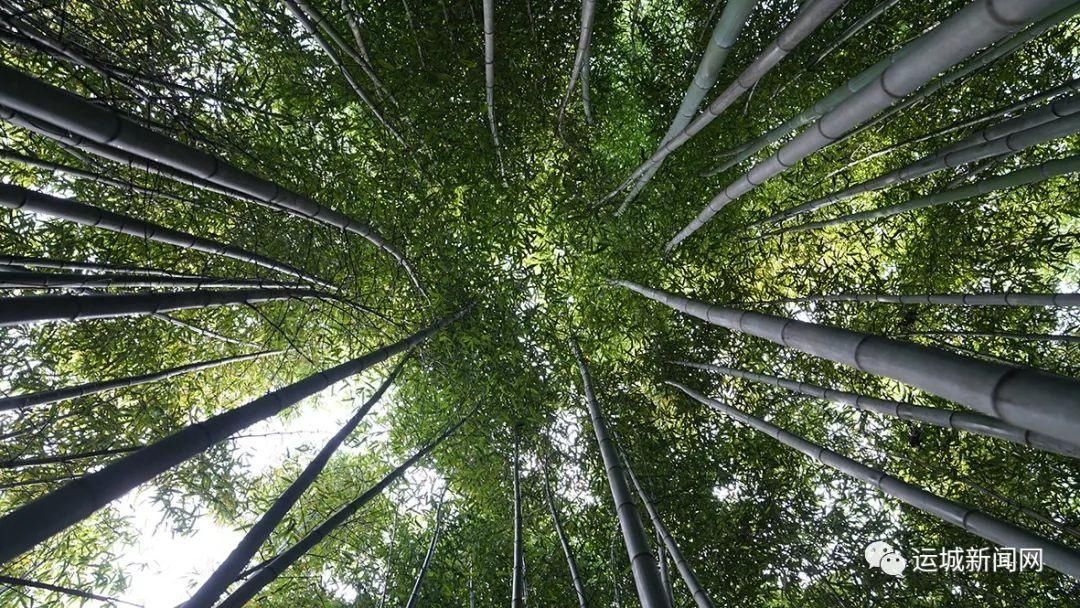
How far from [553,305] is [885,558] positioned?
3378 mm

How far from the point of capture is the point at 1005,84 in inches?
168

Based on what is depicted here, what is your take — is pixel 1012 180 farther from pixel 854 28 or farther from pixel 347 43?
pixel 347 43

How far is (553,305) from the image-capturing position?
491 cm

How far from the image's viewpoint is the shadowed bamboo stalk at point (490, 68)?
2.48 m

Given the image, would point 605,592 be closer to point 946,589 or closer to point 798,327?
point 946,589

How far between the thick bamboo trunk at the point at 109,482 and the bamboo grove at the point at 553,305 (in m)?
1.15

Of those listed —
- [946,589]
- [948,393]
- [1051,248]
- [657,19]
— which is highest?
[657,19]

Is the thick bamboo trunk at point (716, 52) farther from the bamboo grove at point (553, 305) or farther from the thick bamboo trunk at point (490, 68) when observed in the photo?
the thick bamboo trunk at point (490, 68)

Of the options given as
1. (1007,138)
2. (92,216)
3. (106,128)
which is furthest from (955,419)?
(92,216)

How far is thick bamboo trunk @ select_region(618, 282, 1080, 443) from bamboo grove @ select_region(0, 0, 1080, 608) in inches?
62.8

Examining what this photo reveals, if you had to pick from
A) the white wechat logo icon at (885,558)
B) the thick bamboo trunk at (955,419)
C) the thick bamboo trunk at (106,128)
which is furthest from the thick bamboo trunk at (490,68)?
the white wechat logo icon at (885,558)

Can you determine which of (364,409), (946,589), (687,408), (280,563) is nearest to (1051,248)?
(946,589)

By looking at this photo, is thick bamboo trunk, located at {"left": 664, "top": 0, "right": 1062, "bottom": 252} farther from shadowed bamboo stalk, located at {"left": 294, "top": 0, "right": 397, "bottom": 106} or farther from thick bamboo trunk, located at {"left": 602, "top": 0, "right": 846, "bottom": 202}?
shadowed bamboo stalk, located at {"left": 294, "top": 0, "right": 397, "bottom": 106}

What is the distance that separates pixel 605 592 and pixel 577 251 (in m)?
2.83
